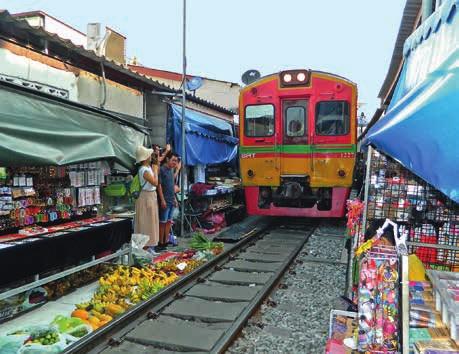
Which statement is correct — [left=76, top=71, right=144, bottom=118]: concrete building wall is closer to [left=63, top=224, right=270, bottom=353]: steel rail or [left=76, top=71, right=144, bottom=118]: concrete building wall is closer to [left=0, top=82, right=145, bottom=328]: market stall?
[left=0, top=82, right=145, bottom=328]: market stall

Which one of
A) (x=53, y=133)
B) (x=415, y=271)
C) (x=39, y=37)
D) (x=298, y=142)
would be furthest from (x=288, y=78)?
(x=415, y=271)

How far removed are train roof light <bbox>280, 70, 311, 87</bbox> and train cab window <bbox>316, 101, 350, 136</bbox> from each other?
649mm

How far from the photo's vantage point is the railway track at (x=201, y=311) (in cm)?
395

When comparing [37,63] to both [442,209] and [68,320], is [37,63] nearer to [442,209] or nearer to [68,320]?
[68,320]

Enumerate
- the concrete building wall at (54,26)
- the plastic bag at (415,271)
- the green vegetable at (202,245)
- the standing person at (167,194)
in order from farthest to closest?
1. the concrete building wall at (54,26)
2. the standing person at (167,194)
3. the green vegetable at (202,245)
4. the plastic bag at (415,271)

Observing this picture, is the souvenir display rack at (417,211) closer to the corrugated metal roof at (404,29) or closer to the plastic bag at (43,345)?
the plastic bag at (43,345)

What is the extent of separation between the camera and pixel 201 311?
16.0ft

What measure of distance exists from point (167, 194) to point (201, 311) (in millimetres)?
3460

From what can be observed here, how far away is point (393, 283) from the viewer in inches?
95.1

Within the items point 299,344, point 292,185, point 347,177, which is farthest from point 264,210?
point 299,344

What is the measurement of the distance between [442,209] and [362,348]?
155 centimetres

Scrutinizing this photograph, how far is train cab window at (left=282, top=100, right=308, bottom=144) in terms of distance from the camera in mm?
9883

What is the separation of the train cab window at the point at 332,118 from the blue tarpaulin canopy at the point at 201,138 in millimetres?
2892

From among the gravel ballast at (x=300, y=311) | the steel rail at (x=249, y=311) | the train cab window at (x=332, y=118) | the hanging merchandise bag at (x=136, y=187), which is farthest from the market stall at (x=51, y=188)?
the train cab window at (x=332, y=118)
